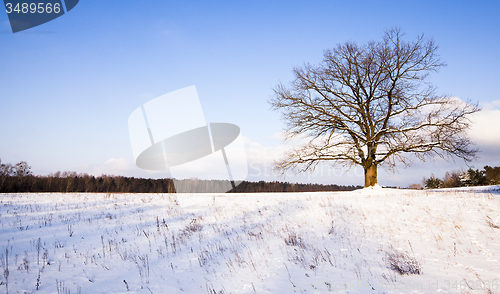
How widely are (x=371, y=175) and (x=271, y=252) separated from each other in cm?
1264

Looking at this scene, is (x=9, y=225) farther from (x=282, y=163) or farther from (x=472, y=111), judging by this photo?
(x=472, y=111)

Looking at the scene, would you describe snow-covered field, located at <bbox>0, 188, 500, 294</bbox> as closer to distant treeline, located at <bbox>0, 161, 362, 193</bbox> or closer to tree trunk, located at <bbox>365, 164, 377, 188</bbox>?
tree trunk, located at <bbox>365, 164, 377, 188</bbox>

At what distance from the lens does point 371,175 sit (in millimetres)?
15133

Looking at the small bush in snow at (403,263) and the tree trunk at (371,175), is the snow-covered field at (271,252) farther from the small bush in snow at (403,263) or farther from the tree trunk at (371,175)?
the tree trunk at (371,175)

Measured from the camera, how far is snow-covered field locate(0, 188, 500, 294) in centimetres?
357

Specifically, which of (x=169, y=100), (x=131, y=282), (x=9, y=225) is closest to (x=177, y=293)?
(x=131, y=282)

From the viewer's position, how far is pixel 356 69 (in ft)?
51.7

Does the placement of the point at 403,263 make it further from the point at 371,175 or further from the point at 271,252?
the point at 371,175

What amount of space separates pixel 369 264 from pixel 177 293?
3259 mm

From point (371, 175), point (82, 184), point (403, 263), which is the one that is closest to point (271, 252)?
point (403, 263)

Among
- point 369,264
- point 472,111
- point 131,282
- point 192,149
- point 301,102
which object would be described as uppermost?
point 301,102

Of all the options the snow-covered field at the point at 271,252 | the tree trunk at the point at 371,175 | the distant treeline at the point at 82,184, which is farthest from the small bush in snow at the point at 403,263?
the distant treeline at the point at 82,184

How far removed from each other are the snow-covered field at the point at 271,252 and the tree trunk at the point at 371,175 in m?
6.72

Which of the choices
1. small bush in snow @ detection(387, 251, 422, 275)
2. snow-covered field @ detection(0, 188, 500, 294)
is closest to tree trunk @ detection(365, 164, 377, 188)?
snow-covered field @ detection(0, 188, 500, 294)
